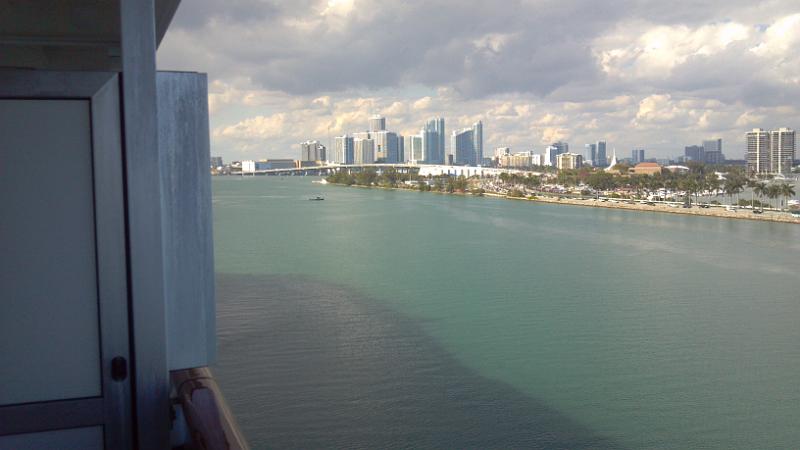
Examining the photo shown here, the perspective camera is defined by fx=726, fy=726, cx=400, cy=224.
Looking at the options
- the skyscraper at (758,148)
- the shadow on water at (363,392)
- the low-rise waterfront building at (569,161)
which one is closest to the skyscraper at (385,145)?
the low-rise waterfront building at (569,161)

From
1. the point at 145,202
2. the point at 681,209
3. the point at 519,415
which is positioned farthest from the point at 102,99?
the point at 681,209

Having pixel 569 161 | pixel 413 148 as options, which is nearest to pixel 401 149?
pixel 413 148

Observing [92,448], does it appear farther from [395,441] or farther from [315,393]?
[315,393]

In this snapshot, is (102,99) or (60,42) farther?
(60,42)

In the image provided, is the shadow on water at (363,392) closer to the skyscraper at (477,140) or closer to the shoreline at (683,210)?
the shoreline at (683,210)

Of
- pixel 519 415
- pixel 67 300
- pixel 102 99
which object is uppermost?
pixel 102 99

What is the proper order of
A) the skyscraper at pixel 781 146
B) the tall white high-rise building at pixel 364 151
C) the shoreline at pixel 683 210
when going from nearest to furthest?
the shoreline at pixel 683 210
the skyscraper at pixel 781 146
the tall white high-rise building at pixel 364 151
